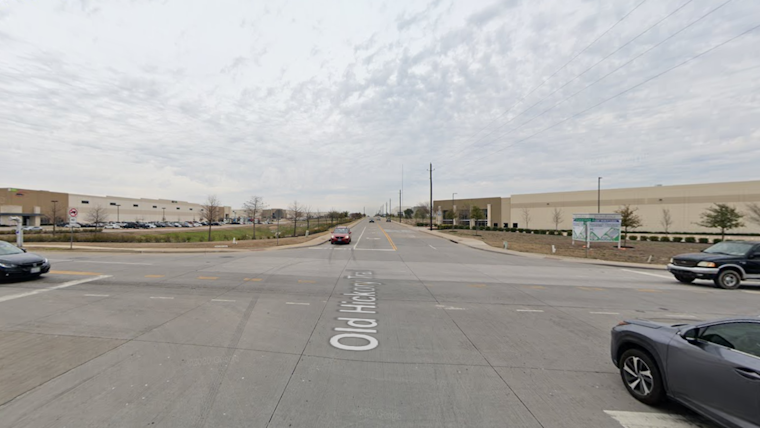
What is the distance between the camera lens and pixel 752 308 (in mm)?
9336

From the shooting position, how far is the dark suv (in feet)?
40.1

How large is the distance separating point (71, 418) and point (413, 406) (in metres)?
3.54

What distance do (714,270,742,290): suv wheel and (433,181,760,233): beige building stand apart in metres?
43.5

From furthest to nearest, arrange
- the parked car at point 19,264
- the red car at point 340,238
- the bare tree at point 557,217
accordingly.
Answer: the bare tree at point 557,217 < the red car at point 340,238 < the parked car at point 19,264

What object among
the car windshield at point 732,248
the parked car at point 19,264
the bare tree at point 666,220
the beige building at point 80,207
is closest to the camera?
the parked car at point 19,264

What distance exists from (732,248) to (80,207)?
373ft

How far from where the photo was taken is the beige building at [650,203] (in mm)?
52469

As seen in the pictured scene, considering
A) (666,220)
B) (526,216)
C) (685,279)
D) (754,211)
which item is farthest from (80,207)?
Answer: (754,211)

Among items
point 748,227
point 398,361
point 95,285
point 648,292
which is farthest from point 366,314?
point 748,227

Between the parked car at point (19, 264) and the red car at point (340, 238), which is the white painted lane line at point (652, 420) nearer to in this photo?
the parked car at point (19, 264)

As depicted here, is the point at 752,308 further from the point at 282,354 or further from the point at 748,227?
the point at 748,227

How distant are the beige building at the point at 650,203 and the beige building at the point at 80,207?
236 ft

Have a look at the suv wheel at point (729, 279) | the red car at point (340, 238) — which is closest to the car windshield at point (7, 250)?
the red car at point (340, 238)

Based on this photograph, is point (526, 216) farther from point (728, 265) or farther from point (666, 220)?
point (728, 265)
